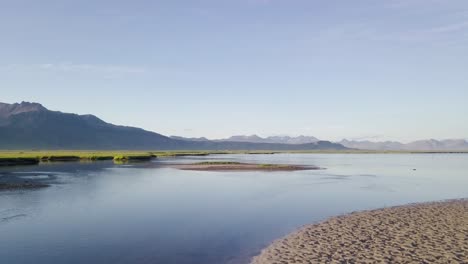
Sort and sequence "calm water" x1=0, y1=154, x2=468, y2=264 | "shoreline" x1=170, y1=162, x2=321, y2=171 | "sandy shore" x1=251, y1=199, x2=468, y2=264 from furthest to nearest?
"shoreline" x1=170, y1=162, x2=321, y2=171 < "calm water" x1=0, y1=154, x2=468, y2=264 < "sandy shore" x1=251, y1=199, x2=468, y2=264

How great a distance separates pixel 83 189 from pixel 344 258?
3669cm

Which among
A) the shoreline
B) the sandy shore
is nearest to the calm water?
the sandy shore

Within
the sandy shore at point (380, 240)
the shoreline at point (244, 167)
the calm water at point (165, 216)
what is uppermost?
the shoreline at point (244, 167)

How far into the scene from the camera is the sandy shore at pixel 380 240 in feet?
64.4

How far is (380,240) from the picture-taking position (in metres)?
23.1

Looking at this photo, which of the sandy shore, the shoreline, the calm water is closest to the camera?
the sandy shore

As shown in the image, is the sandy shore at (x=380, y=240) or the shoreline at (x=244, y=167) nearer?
the sandy shore at (x=380, y=240)

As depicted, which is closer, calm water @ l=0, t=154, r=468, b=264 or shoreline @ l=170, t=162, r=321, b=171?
calm water @ l=0, t=154, r=468, b=264

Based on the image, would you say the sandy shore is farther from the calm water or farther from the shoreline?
the shoreline

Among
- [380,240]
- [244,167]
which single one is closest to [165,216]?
[380,240]

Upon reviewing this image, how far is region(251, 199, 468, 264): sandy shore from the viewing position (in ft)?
64.4

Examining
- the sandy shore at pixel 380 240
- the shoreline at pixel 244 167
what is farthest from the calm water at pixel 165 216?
the shoreline at pixel 244 167

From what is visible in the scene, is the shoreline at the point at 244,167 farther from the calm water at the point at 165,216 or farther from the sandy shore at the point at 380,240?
the sandy shore at the point at 380,240

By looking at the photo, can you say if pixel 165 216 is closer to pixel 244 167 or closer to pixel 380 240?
pixel 380 240
